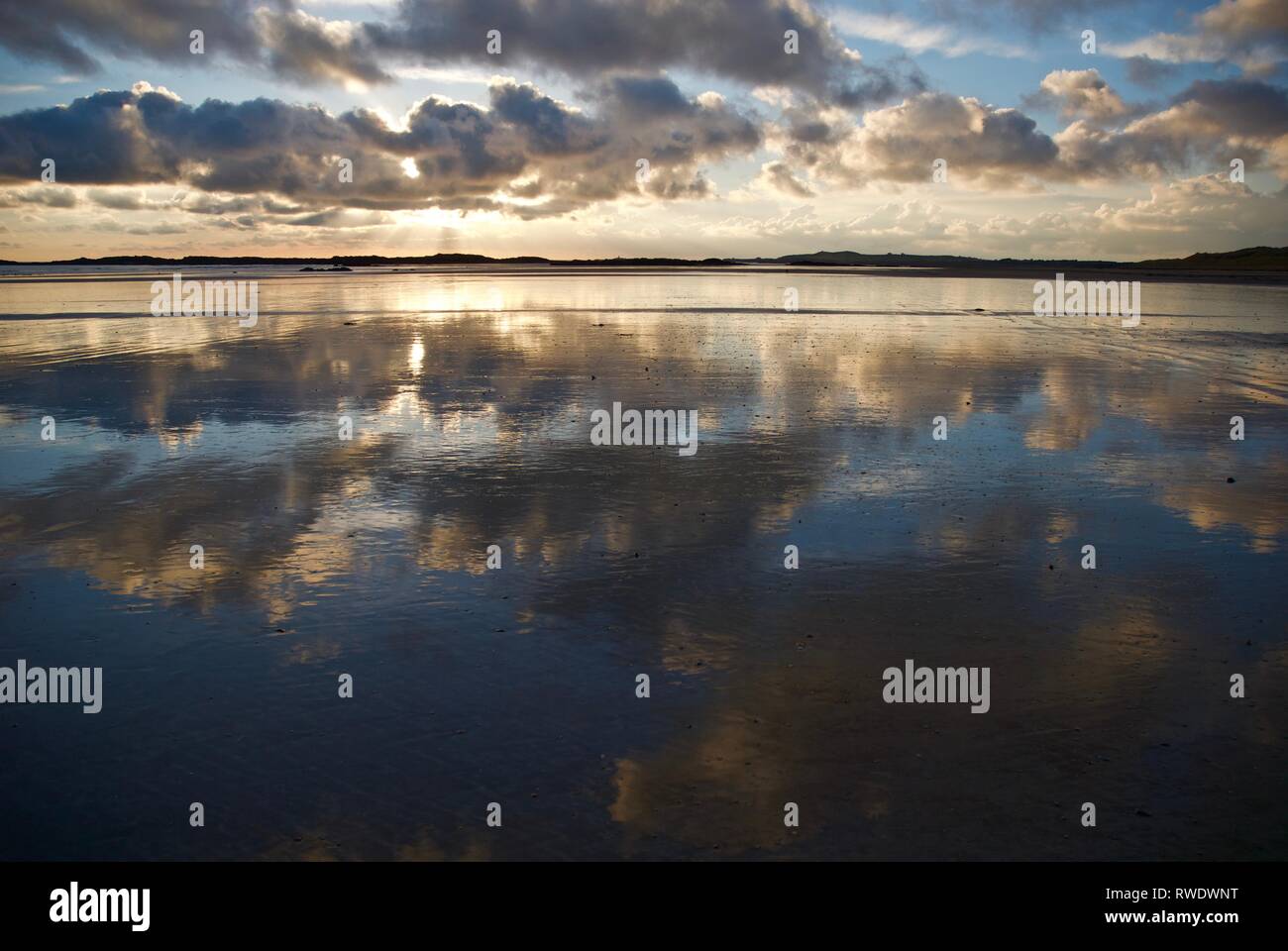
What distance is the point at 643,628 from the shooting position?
28.0ft

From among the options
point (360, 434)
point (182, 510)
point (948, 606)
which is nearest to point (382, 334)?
point (360, 434)

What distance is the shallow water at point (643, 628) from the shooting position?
5.82 m

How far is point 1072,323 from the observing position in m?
43.6

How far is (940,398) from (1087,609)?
1234cm

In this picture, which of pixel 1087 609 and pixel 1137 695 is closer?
pixel 1137 695

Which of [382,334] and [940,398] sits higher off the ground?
[382,334]

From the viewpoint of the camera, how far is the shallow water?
582 cm
